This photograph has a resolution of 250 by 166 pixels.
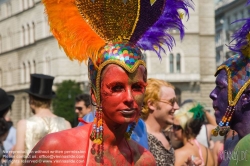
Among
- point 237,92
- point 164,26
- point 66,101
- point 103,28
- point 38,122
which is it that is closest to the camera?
point 103,28

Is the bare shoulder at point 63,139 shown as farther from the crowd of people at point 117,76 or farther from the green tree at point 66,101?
the green tree at point 66,101

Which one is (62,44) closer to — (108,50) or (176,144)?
(108,50)

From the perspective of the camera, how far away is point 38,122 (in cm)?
756

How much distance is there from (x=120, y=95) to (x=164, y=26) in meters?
0.75

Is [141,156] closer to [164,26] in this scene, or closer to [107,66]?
[107,66]

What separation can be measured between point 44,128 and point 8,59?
7175 centimetres

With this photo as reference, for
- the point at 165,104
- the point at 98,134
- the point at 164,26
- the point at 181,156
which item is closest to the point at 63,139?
the point at 98,134

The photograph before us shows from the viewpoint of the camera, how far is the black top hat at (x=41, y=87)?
25.8 ft

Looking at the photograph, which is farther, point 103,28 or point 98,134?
point 103,28

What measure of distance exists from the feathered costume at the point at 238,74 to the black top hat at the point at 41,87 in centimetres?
329

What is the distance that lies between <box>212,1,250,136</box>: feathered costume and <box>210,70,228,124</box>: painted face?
44 mm

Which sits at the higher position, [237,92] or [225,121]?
[237,92]

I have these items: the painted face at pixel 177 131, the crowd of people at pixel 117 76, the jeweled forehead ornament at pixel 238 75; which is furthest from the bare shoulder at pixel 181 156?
the jeweled forehead ornament at pixel 238 75

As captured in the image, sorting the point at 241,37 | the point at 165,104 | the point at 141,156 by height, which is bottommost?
the point at 141,156
